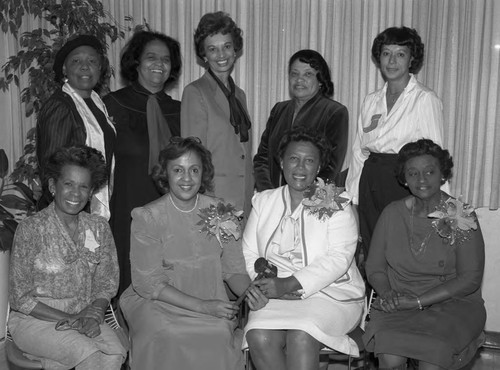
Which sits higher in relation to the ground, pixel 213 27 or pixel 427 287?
pixel 213 27

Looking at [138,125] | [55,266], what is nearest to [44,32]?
[138,125]

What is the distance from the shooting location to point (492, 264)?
482 centimetres

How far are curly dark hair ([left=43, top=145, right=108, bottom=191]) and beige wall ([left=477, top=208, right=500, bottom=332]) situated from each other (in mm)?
2915

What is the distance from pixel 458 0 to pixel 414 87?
1.16m

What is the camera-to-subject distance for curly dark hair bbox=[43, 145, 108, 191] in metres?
3.18

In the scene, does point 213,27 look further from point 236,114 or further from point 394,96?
point 394,96

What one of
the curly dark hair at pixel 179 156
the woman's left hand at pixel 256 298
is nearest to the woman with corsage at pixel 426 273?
the woman's left hand at pixel 256 298

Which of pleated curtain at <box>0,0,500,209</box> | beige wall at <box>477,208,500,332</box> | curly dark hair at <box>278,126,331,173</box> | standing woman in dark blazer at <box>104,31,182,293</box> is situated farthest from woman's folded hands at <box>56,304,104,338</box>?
beige wall at <box>477,208,500,332</box>

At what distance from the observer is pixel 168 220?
3275mm

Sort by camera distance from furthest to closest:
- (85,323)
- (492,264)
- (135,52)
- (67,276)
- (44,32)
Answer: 1. (44,32)
2. (492,264)
3. (135,52)
4. (67,276)
5. (85,323)

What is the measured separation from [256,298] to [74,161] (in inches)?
44.4

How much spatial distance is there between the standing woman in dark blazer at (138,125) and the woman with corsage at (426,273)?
146 cm

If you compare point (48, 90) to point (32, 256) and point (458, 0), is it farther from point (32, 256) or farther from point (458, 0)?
point (458, 0)

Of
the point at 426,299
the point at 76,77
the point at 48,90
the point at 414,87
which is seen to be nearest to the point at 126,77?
the point at 76,77
